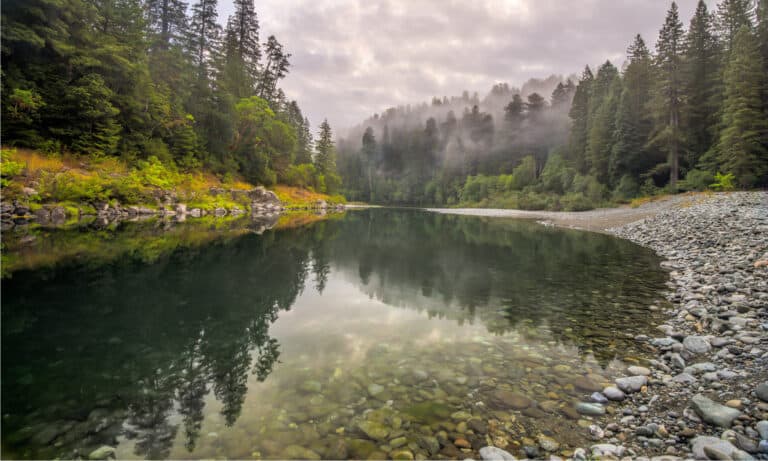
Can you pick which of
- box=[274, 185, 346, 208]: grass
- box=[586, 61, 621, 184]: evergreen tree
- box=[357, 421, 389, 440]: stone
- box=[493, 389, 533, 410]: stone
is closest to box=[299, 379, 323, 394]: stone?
box=[357, 421, 389, 440]: stone

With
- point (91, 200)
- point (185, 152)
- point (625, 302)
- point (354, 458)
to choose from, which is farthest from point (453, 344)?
point (185, 152)

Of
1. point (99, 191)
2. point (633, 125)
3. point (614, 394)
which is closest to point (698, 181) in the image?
point (633, 125)

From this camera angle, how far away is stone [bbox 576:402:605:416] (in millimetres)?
3340

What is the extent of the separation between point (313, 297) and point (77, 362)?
165 inches

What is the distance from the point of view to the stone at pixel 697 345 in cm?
436

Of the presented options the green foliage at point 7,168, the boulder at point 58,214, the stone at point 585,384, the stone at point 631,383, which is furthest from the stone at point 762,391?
the green foliage at point 7,168

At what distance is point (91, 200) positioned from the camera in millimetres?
21547

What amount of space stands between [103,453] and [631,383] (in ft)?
16.7

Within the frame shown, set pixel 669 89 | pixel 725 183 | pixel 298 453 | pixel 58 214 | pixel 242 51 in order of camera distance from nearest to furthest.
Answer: pixel 298 453 → pixel 58 214 → pixel 725 183 → pixel 669 89 → pixel 242 51

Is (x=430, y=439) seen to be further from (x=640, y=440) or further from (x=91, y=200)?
(x=91, y=200)

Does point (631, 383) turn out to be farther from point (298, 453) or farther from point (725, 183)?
point (725, 183)

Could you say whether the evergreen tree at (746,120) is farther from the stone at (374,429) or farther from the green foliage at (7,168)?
the green foliage at (7,168)

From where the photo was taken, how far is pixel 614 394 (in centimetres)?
359

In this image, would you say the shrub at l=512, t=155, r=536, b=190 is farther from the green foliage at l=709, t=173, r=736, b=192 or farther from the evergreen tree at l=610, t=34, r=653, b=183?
the green foliage at l=709, t=173, r=736, b=192
